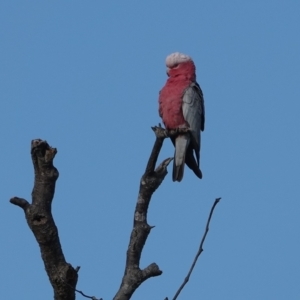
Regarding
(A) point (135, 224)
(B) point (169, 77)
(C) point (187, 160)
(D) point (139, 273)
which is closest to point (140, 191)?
(A) point (135, 224)

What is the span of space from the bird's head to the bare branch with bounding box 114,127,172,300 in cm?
248

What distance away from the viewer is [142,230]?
447cm

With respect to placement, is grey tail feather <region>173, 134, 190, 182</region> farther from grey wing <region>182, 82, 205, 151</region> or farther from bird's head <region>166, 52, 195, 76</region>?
bird's head <region>166, 52, 195, 76</region>

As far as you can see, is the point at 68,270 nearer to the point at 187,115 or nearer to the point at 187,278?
the point at 187,278

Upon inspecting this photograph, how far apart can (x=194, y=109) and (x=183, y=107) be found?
0.16 metres

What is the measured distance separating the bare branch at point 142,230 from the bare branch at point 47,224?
1.10ft

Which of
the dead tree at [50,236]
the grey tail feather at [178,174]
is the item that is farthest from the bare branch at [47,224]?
the grey tail feather at [178,174]

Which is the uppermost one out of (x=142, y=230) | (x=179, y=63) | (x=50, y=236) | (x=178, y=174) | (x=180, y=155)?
(x=179, y=63)

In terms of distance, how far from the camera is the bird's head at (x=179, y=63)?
290 inches

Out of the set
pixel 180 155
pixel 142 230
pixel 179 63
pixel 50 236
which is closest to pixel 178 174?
pixel 180 155

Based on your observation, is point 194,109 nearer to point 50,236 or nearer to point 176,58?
point 176,58

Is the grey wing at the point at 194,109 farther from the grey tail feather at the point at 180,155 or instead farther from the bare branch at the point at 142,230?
the bare branch at the point at 142,230

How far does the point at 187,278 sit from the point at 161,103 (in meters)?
3.88

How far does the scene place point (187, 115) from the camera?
7.18m
